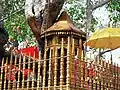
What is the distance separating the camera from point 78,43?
21.4 feet

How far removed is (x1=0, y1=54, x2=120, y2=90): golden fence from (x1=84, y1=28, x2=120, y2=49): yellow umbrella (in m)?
1.24

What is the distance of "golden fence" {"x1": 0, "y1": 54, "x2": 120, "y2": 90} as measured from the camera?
5.15m

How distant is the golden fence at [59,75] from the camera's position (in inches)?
203

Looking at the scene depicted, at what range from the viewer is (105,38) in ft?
24.5

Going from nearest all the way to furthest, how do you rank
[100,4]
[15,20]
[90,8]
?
[90,8]
[100,4]
[15,20]

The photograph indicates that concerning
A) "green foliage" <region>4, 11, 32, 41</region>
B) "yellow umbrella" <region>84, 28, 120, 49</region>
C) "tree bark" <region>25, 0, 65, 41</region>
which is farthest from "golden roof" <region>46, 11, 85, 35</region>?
"green foliage" <region>4, 11, 32, 41</region>

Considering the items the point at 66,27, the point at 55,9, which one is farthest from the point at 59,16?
the point at 66,27

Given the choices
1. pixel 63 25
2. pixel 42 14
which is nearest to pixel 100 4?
pixel 42 14

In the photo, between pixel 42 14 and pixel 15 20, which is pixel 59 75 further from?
pixel 15 20

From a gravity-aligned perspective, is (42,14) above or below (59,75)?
above

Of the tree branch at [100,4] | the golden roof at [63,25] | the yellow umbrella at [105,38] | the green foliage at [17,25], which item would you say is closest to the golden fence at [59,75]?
the golden roof at [63,25]

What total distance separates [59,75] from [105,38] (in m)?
2.36

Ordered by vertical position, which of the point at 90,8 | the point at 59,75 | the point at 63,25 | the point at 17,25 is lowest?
the point at 59,75

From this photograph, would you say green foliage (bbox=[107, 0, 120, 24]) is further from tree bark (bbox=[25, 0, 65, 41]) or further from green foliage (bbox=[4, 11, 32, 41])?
tree bark (bbox=[25, 0, 65, 41])
